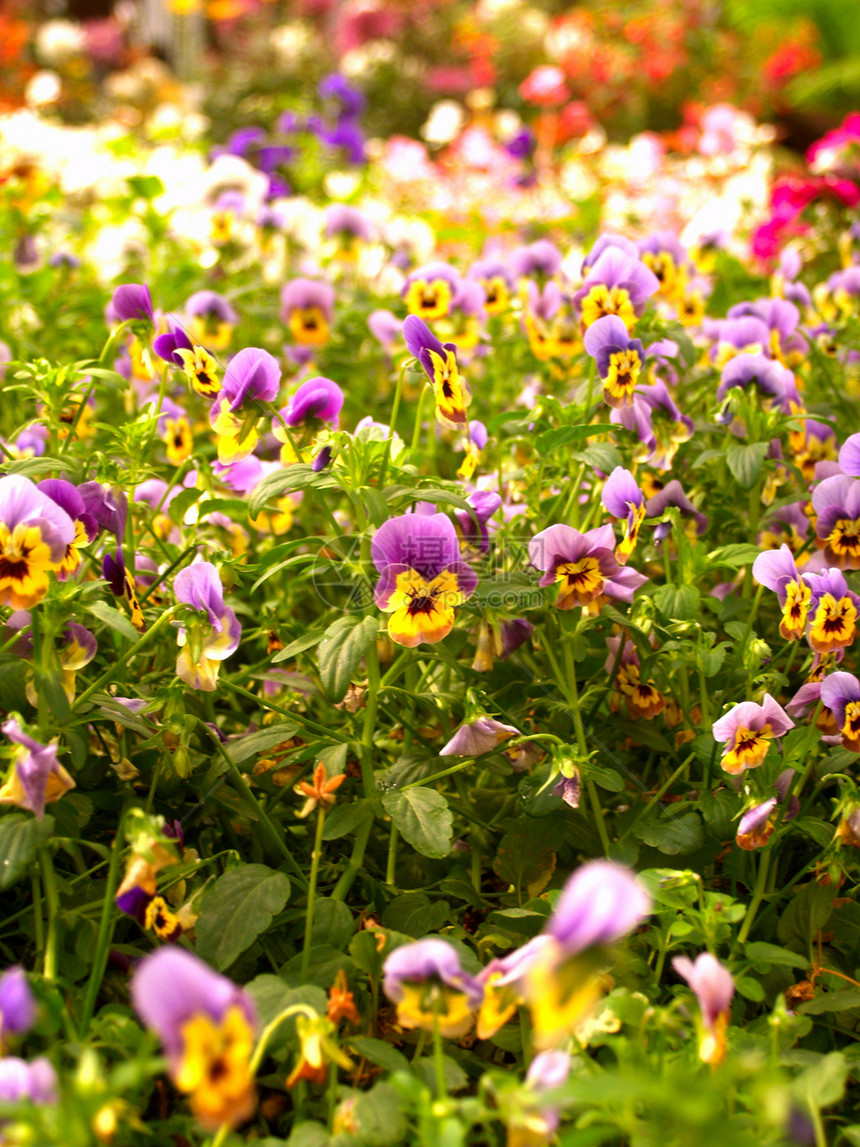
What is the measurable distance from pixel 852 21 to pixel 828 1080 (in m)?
8.37

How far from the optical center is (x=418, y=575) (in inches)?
40.7

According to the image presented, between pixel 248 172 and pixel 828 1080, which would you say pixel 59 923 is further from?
pixel 248 172

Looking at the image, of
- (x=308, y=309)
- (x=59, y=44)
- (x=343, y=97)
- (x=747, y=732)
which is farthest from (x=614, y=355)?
(x=59, y=44)

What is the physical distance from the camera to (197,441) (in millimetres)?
2068

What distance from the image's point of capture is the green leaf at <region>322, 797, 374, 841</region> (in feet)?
3.48

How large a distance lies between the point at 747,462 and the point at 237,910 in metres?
0.78

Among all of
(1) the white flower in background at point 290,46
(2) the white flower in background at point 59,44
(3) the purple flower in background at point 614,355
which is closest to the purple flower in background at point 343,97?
(3) the purple flower in background at point 614,355

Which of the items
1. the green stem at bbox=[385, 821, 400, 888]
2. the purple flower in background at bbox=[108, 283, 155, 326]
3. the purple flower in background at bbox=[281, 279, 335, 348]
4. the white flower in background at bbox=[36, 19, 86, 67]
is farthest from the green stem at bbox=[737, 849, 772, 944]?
the white flower in background at bbox=[36, 19, 86, 67]

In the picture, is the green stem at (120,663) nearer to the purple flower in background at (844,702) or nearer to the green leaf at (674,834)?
the green leaf at (674,834)

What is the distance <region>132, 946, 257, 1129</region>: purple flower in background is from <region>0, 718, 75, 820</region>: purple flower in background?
31 cm

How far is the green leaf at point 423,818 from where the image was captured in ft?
3.29

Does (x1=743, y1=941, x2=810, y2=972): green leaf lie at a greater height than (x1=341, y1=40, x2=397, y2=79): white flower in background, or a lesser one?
lesser

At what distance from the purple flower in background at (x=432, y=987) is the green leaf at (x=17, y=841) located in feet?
1.05

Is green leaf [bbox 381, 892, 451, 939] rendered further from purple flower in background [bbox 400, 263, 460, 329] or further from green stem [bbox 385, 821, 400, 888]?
purple flower in background [bbox 400, 263, 460, 329]
